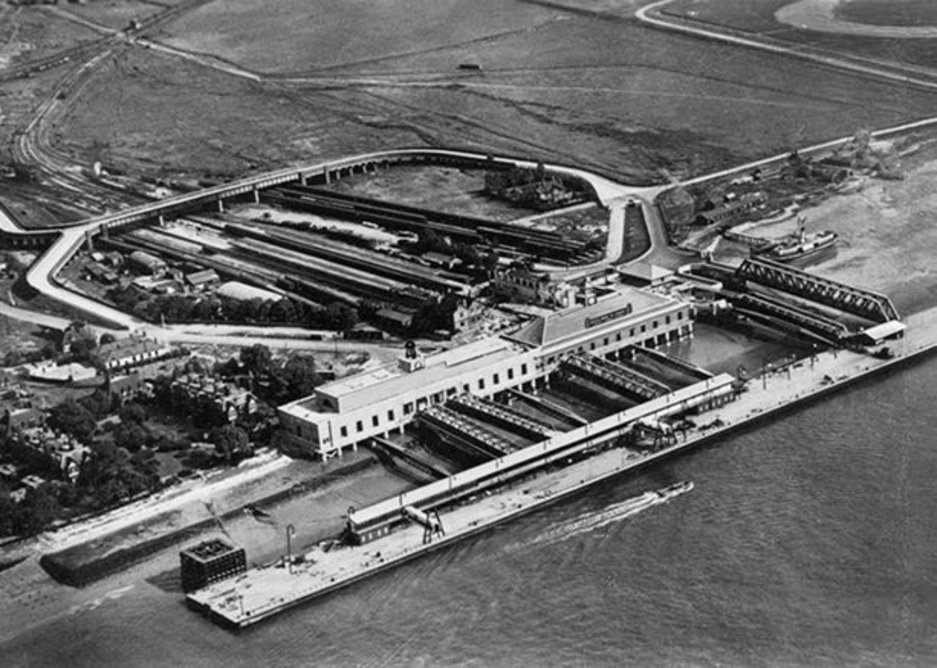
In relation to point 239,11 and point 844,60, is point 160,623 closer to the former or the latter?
point 844,60

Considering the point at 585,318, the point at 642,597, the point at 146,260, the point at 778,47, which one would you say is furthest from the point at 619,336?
the point at 778,47

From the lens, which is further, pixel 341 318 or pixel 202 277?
pixel 202 277

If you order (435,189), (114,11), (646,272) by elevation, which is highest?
(114,11)

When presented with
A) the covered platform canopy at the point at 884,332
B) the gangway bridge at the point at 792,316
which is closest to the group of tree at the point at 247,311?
the gangway bridge at the point at 792,316

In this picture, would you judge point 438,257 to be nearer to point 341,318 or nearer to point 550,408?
point 341,318

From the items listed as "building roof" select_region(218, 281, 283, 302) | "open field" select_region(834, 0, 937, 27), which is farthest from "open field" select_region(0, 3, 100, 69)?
"open field" select_region(834, 0, 937, 27)

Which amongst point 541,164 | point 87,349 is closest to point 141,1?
point 541,164

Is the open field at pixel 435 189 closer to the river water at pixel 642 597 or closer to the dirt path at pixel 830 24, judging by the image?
the river water at pixel 642 597
